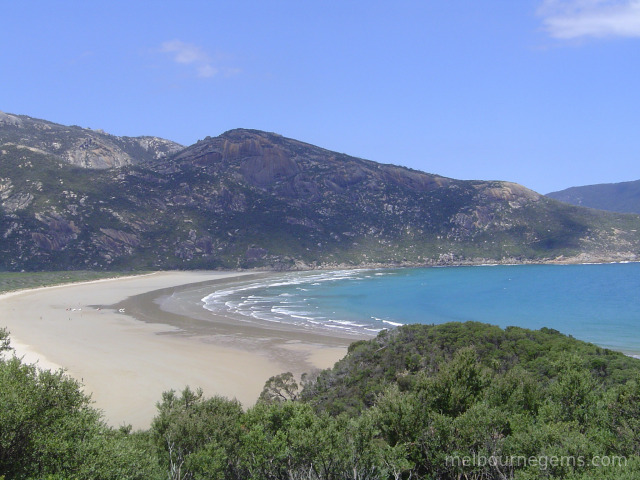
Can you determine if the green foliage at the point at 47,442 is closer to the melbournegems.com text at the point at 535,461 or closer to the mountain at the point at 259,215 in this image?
the melbournegems.com text at the point at 535,461

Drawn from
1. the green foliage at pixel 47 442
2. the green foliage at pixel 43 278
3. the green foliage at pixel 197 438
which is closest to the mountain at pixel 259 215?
the green foliage at pixel 43 278

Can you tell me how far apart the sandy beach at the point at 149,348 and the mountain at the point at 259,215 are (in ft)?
187

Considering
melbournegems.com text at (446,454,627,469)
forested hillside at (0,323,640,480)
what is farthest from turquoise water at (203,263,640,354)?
melbournegems.com text at (446,454,627,469)

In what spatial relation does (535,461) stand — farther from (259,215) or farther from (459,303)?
(259,215)

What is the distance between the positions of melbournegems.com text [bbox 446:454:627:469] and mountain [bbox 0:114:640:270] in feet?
383

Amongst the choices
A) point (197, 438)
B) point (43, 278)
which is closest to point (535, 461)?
point (197, 438)

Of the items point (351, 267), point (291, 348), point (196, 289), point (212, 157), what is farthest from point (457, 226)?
point (291, 348)

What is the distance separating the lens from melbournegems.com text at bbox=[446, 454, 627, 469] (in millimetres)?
9783

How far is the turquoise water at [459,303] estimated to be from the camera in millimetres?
49281

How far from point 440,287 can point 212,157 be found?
127361 millimetres

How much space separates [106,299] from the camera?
71.1m

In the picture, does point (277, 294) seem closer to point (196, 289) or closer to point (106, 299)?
point (196, 289)

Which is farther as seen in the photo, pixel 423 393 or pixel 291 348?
pixel 291 348

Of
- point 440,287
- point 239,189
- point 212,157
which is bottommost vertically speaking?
point 440,287
